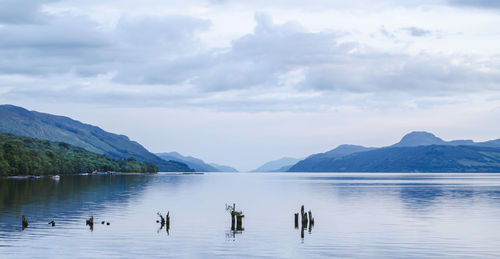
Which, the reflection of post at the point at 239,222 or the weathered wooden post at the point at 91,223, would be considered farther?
the reflection of post at the point at 239,222

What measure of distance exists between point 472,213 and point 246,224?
4741cm

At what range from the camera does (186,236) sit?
69.1 meters

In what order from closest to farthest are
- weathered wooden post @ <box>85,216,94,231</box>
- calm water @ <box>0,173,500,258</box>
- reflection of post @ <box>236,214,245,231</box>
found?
calm water @ <box>0,173,500,258</box> < weathered wooden post @ <box>85,216,94,231</box> < reflection of post @ <box>236,214,245,231</box>

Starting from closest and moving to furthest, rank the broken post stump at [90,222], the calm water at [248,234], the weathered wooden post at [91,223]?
the calm water at [248,234] < the weathered wooden post at [91,223] < the broken post stump at [90,222]

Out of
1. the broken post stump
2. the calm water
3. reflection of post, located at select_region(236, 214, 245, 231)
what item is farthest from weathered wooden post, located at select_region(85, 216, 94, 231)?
reflection of post, located at select_region(236, 214, 245, 231)

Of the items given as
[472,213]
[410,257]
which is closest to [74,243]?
[410,257]

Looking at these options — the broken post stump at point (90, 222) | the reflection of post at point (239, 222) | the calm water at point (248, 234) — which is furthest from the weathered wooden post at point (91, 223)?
the reflection of post at point (239, 222)

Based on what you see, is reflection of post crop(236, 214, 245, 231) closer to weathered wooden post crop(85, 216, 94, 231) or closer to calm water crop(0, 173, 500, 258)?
calm water crop(0, 173, 500, 258)

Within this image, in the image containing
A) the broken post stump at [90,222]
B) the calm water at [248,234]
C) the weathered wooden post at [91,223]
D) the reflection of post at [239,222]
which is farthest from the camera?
the reflection of post at [239,222]

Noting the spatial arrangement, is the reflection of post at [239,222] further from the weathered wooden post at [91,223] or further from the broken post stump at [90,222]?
the broken post stump at [90,222]

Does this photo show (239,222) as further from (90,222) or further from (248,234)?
(90,222)

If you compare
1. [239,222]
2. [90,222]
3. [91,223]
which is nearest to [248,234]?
[239,222]

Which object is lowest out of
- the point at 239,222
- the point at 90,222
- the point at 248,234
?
the point at 248,234

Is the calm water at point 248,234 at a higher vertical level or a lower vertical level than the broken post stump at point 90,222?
lower
